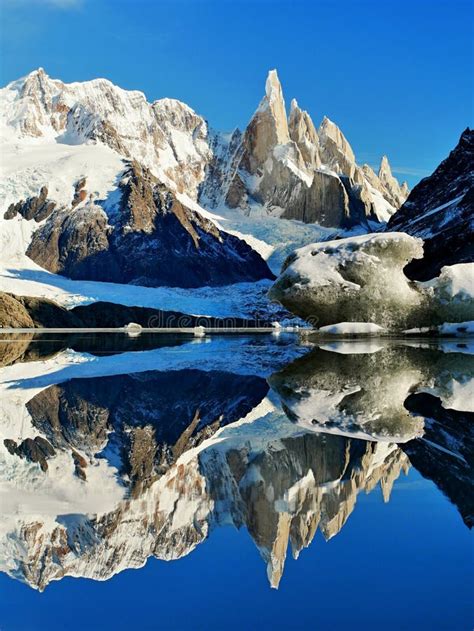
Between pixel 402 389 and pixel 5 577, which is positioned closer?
pixel 5 577

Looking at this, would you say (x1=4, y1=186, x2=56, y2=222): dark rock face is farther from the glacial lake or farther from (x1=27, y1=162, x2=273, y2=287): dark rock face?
the glacial lake

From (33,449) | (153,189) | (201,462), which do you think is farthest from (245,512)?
(153,189)

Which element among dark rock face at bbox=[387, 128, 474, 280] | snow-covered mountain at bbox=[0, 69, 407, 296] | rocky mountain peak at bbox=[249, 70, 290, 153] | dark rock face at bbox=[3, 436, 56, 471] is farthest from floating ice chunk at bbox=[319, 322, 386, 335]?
rocky mountain peak at bbox=[249, 70, 290, 153]

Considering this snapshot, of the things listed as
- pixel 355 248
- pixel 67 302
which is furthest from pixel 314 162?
pixel 355 248

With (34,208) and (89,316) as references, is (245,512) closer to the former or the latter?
(89,316)

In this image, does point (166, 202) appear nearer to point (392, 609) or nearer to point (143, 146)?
point (143, 146)
